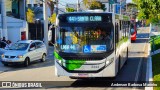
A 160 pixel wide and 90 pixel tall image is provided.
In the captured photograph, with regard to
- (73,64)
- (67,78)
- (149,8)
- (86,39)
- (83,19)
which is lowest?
(67,78)

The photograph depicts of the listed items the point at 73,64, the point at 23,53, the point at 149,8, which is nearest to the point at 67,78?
the point at 73,64

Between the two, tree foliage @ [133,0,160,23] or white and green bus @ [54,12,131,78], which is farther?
tree foliage @ [133,0,160,23]

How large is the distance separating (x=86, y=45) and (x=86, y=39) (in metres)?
0.24

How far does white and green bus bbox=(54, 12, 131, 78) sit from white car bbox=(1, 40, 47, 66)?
810 cm

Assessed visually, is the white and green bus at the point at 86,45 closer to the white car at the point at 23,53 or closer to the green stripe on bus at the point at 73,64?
the green stripe on bus at the point at 73,64

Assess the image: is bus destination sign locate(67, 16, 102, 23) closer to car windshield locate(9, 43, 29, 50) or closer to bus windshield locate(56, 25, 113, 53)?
bus windshield locate(56, 25, 113, 53)

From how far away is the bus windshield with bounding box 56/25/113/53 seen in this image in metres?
14.2

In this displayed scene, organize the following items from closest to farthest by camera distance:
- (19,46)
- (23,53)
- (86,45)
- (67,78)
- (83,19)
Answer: (86,45) < (83,19) < (67,78) < (23,53) < (19,46)

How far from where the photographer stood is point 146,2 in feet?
48.0

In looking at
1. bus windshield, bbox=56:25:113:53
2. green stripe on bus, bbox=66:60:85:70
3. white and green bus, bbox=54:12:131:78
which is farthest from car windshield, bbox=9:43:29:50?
green stripe on bus, bbox=66:60:85:70

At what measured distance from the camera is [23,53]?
2228 cm

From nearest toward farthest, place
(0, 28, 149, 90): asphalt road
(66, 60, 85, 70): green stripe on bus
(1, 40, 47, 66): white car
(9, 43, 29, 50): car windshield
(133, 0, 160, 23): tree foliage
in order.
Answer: (66, 60, 85, 70): green stripe on bus, (133, 0, 160, 23): tree foliage, (0, 28, 149, 90): asphalt road, (1, 40, 47, 66): white car, (9, 43, 29, 50): car windshield

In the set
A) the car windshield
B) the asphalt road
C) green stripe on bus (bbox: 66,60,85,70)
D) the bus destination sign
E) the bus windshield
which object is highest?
the bus destination sign

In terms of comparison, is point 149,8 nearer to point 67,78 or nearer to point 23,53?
point 67,78
